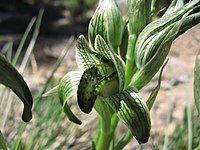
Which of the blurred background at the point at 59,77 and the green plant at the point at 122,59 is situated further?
the blurred background at the point at 59,77

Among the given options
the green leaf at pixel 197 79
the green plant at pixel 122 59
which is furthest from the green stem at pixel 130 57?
the green leaf at pixel 197 79

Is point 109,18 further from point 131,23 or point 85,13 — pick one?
point 85,13

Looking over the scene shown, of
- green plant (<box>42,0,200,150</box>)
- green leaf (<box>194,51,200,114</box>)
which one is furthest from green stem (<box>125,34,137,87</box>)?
green leaf (<box>194,51,200,114</box>)

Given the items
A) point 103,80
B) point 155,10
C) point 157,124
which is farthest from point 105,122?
point 157,124

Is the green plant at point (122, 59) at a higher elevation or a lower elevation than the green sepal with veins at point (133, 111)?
higher

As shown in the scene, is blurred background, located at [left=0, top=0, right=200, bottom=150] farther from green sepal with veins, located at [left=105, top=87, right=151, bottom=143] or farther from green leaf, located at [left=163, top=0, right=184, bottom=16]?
green sepal with veins, located at [left=105, top=87, right=151, bottom=143]

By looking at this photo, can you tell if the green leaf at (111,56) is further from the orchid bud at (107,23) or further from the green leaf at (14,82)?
the green leaf at (14,82)
